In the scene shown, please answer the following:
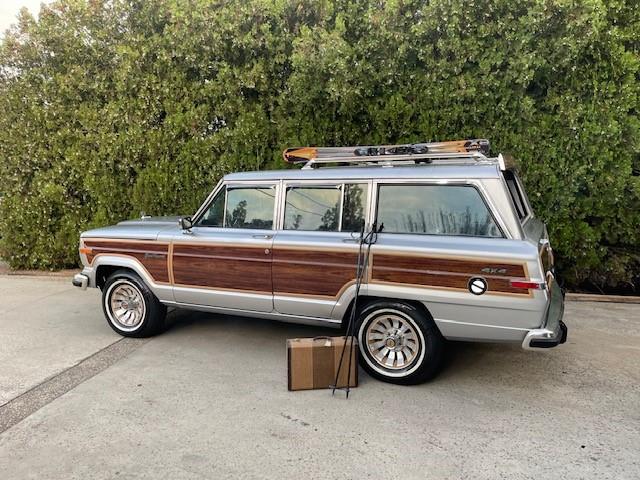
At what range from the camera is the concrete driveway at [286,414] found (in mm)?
2803

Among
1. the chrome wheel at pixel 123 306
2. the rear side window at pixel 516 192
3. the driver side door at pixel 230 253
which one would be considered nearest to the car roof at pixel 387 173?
the driver side door at pixel 230 253

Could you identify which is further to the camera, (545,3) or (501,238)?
(545,3)

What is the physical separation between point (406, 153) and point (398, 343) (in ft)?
5.69

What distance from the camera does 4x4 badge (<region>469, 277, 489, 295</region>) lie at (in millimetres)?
3453

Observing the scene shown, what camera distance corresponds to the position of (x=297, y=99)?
21.6ft

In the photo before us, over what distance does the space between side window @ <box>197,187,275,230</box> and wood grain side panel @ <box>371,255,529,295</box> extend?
4.03 ft

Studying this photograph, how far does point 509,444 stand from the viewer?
300 centimetres

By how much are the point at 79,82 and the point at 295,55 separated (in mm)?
3798

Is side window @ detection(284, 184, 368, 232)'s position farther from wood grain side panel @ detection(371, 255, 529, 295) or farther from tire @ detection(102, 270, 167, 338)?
tire @ detection(102, 270, 167, 338)

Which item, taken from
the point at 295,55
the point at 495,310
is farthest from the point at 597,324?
the point at 295,55

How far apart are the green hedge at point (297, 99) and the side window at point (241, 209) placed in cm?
237

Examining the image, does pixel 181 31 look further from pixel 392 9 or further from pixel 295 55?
pixel 392 9

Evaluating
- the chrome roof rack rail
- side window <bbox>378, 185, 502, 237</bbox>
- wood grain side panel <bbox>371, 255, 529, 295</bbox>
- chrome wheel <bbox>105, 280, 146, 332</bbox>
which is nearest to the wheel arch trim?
chrome wheel <bbox>105, 280, 146, 332</bbox>

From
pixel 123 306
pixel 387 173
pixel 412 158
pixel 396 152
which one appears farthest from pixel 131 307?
pixel 412 158
